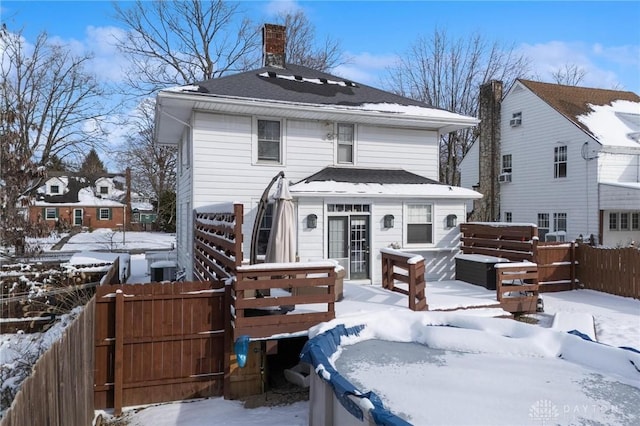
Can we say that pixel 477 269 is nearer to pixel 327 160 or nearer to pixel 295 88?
pixel 327 160

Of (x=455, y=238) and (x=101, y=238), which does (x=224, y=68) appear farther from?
(x=455, y=238)

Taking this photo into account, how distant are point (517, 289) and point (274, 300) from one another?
547 cm

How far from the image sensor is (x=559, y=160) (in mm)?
Answer: 19281

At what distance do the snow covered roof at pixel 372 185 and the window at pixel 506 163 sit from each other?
1208cm

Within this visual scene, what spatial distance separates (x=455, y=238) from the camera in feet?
38.8

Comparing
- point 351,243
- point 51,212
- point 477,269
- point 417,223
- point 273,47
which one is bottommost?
point 477,269

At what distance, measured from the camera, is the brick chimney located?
13.5 metres

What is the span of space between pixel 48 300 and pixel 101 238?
933 inches

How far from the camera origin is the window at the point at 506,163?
22312 mm

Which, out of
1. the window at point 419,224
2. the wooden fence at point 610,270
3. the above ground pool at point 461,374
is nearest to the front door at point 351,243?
the window at point 419,224

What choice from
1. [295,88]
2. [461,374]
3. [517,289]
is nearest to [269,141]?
[295,88]

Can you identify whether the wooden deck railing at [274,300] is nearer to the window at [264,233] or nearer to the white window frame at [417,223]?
the window at [264,233]

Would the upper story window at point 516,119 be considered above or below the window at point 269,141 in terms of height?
above

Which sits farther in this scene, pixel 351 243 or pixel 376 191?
pixel 351 243
